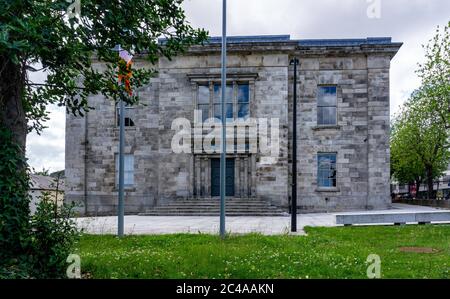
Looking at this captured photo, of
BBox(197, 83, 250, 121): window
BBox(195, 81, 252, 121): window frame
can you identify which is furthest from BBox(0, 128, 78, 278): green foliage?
BBox(197, 83, 250, 121): window

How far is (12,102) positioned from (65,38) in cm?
158

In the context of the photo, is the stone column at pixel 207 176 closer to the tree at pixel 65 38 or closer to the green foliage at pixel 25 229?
the tree at pixel 65 38

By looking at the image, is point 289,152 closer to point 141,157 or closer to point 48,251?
point 141,157

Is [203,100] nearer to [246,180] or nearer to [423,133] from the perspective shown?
[246,180]

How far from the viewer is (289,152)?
2573cm

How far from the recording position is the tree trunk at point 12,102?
752 centimetres

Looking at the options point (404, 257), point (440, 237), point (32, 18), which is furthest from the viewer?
point (440, 237)

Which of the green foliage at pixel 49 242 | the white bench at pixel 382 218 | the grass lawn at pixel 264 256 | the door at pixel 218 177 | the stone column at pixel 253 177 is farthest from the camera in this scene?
the door at pixel 218 177

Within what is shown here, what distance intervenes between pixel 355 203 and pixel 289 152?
516cm

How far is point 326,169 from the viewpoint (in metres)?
25.8

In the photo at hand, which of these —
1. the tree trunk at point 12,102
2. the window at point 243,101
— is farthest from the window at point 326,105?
the tree trunk at point 12,102

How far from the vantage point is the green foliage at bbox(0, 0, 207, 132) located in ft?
20.6

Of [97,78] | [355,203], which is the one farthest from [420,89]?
[97,78]

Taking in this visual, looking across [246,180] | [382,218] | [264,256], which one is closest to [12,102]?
[264,256]
